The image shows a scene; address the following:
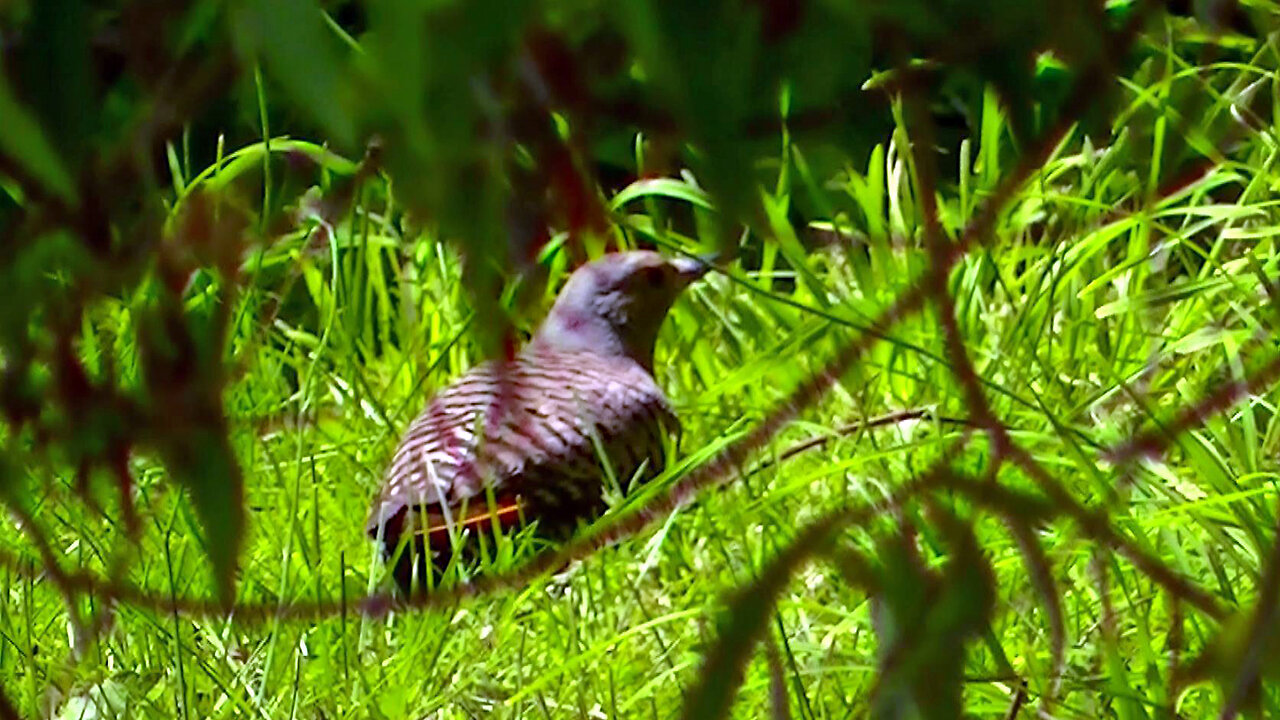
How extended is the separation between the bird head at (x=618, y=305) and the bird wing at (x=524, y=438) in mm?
50

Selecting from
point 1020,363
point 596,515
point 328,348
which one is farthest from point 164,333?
point 328,348

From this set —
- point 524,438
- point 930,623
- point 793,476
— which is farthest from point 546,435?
point 930,623

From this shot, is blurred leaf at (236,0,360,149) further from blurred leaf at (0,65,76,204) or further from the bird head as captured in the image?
the bird head

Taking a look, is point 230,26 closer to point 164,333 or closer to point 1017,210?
point 164,333

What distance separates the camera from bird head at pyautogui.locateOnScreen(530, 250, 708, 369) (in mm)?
1553

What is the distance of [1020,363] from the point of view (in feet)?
4.61

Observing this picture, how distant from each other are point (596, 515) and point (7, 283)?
990mm

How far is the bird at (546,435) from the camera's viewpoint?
126 centimetres

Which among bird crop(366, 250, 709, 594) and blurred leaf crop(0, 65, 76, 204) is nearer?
blurred leaf crop(0, 65, 76, 204)

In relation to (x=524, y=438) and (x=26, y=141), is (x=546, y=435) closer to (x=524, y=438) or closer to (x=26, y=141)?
(x=524, y=438)

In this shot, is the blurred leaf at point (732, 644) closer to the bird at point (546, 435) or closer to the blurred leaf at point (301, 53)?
the blurred leaf at point (301, 53)

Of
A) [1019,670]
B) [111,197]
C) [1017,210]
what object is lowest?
[1019,670]

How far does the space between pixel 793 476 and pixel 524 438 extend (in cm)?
20

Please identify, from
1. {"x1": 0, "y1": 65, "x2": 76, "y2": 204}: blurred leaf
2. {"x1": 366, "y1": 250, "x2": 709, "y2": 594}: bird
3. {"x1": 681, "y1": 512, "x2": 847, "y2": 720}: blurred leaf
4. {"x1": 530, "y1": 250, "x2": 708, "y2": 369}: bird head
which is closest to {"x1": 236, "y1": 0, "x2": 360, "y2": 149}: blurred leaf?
{"x1": 0, "y1": 65, "x2": 76, "y2": 204}: blurred leaf
